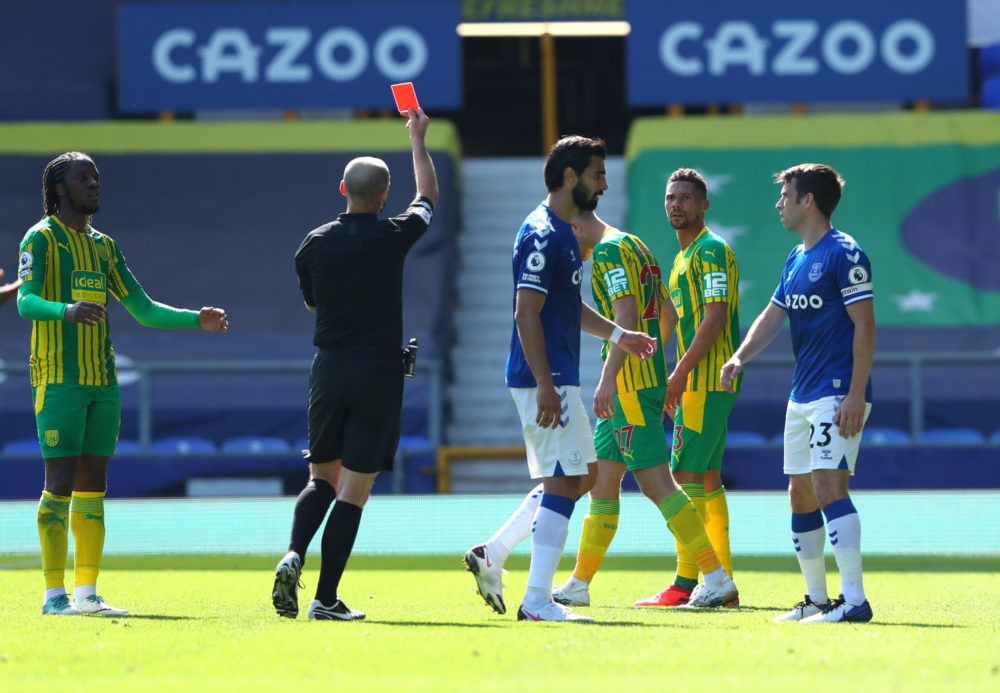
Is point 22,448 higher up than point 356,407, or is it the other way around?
point 356,407

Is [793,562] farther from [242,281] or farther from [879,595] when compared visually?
[242,281]

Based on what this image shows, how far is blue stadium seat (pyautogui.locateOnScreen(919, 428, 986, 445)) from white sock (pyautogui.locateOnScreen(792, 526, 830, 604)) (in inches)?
316

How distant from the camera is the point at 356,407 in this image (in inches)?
249

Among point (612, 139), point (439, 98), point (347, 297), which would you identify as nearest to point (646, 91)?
point (439, 98)

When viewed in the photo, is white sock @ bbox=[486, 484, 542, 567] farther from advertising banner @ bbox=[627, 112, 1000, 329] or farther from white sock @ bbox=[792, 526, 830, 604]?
advertising banner @ bbox=[627, 112, 1000, 329]

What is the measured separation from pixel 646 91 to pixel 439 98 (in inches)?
95.8

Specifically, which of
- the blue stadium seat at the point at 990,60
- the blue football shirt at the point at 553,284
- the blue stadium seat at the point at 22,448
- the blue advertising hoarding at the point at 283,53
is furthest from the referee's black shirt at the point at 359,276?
the blue stadium seat at the point at 990,60

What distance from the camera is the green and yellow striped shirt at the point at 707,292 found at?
7789 mm

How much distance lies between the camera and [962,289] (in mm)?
17359

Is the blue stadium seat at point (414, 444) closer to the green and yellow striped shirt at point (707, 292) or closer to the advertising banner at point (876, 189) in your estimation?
the advertising banner at point (876, 189)

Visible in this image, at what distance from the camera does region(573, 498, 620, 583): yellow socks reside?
7560mm

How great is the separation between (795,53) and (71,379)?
42.2 ft

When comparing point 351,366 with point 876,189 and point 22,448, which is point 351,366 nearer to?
point 22,448

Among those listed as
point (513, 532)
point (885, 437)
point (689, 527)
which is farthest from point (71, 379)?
point (885, 437)
